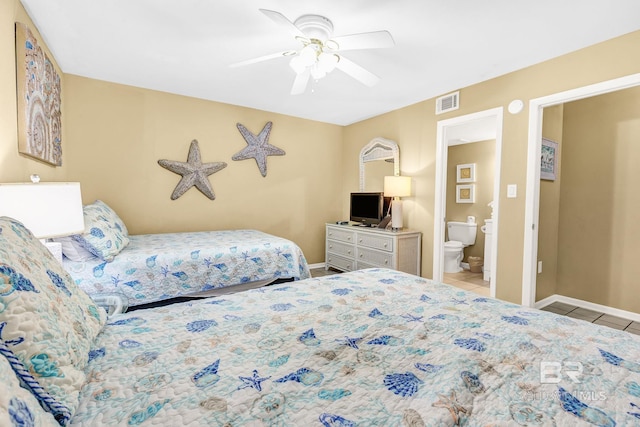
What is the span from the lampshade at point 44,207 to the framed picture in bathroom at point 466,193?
511cm

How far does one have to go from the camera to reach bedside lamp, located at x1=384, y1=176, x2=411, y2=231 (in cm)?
382

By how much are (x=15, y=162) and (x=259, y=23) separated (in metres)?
1.85

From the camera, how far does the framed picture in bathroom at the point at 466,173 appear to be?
16.6ft

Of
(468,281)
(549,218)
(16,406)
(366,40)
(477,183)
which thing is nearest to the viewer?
(16,406)

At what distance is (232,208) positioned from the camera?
13.7 feet

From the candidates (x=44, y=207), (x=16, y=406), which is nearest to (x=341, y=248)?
(x=44, y=207)

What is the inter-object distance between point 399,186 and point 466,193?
6.35ft

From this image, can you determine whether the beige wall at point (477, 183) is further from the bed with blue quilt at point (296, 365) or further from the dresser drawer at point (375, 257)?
the bed with blue quilt at point (296, 365)

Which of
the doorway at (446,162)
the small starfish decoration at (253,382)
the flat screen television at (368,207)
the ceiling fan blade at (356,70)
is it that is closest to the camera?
the small starfish decoration at (253,382)

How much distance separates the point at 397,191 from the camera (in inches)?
153

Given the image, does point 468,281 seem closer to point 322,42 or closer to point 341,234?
point 341,234

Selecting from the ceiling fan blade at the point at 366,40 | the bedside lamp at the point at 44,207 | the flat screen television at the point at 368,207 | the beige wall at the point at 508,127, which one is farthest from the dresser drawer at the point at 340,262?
the bedside lamp at the point at 44,207

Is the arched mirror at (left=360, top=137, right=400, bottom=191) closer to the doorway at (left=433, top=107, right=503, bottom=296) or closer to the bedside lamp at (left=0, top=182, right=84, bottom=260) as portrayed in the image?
the doorway at (left=433, top=107, right=503, bottom=296)

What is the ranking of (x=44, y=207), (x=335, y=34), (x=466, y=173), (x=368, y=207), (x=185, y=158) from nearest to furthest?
(x=44, y=207), (x=335, y=34), (x=185, y=158), (x=368, y=207), (x=466, y=173)
